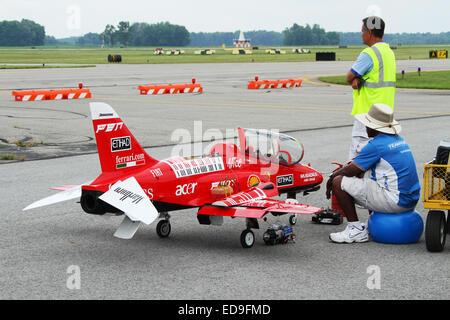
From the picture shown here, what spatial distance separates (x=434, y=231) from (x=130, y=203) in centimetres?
345

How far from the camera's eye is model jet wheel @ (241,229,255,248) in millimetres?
7559

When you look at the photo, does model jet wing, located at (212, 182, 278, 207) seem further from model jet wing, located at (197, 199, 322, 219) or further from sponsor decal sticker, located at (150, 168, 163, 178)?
sponsor decal sticker, located at (150, 168, 163, 178)

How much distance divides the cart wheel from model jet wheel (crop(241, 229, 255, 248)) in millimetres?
2031

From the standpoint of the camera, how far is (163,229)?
26.7 feet

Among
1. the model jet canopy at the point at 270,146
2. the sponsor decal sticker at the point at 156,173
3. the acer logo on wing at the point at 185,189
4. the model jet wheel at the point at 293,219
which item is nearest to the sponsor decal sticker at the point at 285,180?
the model jet canopy at the point at 270,146

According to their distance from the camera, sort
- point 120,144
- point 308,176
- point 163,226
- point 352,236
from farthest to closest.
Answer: point 308,176 < point 163,226 < point 352,236 < point 120,144

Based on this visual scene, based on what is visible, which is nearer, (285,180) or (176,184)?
(176,184)

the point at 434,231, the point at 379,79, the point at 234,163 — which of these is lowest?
the point at 434,231

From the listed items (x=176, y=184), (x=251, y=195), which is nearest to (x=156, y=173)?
(x=176, y=184)

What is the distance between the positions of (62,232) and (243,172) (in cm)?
252

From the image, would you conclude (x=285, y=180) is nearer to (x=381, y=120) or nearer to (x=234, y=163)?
(x=234, y=163)

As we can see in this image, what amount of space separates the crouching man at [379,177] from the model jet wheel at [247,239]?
1039 mm

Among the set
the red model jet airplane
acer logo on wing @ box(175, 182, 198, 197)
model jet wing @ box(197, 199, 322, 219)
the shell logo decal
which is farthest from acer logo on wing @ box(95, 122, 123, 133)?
the shell logo decal
